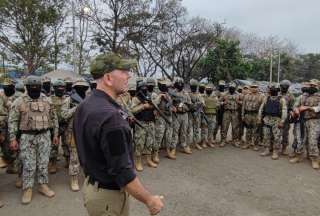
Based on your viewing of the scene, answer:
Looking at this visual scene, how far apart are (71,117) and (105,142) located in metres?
3.98

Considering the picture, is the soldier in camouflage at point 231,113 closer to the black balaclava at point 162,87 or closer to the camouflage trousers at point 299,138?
the camouflage trousers at point 299,138

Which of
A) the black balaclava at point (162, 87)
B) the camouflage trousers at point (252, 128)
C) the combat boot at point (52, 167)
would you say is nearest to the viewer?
the combat boot at point (52, 167)

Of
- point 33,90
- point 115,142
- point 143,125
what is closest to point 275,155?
point 143,125

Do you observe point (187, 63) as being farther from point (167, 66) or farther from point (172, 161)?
point (172, 161)

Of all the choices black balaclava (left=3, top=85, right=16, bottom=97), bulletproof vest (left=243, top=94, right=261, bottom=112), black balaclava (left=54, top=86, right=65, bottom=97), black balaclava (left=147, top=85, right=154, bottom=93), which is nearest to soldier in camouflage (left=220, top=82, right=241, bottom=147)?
bulletproof vest (left=243, top=94, right=261, bottom=112)

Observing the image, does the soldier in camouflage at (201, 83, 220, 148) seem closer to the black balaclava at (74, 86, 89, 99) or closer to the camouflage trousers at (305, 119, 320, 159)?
the camouflage trousers at (305, 119, 320, 159)

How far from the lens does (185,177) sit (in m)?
6.43

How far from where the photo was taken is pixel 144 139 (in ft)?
22.9

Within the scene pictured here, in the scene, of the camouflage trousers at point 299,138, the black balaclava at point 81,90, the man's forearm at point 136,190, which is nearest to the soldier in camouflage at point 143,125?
the black balaclava at point 81,90

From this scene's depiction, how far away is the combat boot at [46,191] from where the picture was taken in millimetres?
5302

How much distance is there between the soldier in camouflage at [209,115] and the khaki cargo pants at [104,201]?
6635mm

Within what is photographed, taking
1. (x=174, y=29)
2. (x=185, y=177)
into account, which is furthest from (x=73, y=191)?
(x=174, y=29)

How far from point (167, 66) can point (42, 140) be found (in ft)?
83.2

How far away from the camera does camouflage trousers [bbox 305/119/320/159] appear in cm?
712
